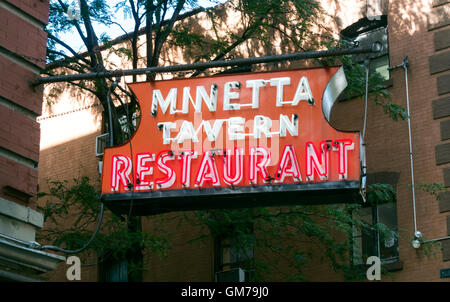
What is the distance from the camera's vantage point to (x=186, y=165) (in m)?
10.6

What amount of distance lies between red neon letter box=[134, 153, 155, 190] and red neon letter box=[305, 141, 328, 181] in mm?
1979

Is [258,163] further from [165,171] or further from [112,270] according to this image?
[112,270]

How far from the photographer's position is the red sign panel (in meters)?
10.2

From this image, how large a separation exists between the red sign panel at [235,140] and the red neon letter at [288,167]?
12 millimetres

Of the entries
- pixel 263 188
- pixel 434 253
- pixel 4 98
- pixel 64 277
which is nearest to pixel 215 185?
pixel 263 188

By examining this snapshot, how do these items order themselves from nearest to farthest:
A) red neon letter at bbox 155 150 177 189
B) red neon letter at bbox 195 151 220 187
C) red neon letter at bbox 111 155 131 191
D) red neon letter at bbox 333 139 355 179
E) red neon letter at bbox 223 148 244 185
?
red neon letter at bbox 333 139 355 179 → red neon letter at bbox 223 148 244 185 → red neon letter at bbox 195 151 220 187 → red neon letter at bbox 155 150 177 189 → red neon letter at bbox 111 155 131 191

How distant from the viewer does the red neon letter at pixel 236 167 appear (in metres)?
10.3

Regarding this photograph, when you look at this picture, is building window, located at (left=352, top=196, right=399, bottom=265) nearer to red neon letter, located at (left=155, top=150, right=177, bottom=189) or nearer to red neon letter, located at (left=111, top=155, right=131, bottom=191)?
red neon letter, located at (left=155, top=150, right=177, bottom=189)

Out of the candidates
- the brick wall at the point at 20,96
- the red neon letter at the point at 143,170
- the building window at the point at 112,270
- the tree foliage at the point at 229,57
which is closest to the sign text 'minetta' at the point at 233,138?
the red neon letter at the point at 143,170

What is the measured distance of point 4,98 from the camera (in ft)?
35.2

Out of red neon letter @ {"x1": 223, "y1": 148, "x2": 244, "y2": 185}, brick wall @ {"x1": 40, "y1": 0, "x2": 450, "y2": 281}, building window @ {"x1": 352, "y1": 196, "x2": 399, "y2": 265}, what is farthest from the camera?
building window @ {"x1": 352, "y1": 196, "x2": 399, "y2": 265}

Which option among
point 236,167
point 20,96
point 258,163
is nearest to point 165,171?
point 236,167

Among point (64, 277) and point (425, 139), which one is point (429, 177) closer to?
point (425, 139)

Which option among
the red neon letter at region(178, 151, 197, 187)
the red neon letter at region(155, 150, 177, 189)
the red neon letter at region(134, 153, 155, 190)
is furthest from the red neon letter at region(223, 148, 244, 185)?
the red neon letter at region(134, 153, 155, 190)
